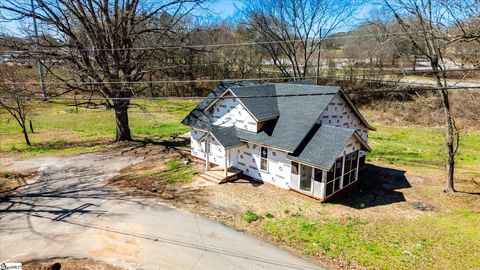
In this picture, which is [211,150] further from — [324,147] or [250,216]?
[324,147]

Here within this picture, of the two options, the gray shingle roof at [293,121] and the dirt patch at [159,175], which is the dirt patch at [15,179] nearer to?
the dirt patch at [159,175]

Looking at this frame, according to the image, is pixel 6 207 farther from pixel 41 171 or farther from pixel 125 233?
pixel 125 233

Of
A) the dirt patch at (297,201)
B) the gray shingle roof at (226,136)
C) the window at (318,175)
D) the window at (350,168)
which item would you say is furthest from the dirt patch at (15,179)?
the window at (350,168)

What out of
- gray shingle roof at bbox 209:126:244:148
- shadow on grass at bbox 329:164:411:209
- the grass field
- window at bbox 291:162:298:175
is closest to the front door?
window at bbox 291:162:298:175

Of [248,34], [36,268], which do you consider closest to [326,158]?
[36,268]

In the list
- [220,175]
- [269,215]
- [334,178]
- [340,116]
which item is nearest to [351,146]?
[334,178]

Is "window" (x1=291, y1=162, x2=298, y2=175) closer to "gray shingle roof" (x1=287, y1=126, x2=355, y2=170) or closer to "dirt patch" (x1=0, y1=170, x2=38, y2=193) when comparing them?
"gray shingle roof" (x1=287, y1=126, x2=355, y2=170)
